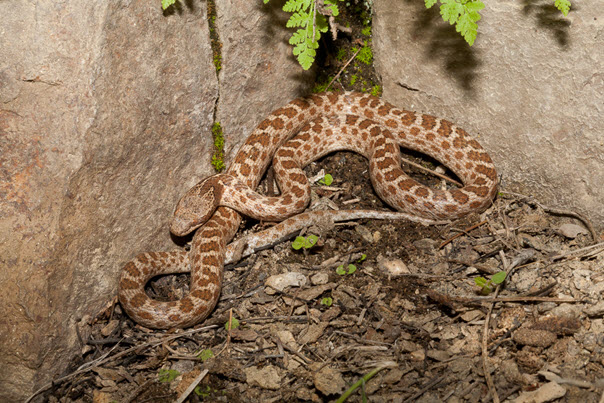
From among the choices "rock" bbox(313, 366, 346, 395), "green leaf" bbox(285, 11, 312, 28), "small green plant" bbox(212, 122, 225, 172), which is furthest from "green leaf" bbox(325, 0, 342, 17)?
"rock" bbox(313, 366, 346, 395)

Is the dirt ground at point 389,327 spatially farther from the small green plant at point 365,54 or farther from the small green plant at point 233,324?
the small green plant at point 365,54

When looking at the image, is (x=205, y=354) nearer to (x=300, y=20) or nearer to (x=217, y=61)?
(x=217, y=61)

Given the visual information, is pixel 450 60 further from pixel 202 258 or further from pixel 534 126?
pixel 202 258

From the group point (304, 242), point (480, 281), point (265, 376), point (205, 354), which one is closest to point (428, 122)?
point (304, 242)

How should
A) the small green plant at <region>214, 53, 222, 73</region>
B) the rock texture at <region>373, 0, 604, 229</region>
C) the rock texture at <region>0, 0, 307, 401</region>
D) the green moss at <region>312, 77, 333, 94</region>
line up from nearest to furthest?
the rock texture at <region>0, 0, 307, 401</region> < the rock texture at <region>373, 0, 604, 229</region> < the small green plant at <region>214, 53, 222, 73</region> < the green moss at <region>312, 77, 333, 94</region>

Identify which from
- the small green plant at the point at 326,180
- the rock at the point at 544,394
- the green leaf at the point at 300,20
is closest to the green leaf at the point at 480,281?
the rock at the point at 544,394

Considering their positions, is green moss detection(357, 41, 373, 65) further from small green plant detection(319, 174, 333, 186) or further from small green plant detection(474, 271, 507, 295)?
small green plant detection(474, 271, 507, 295)
